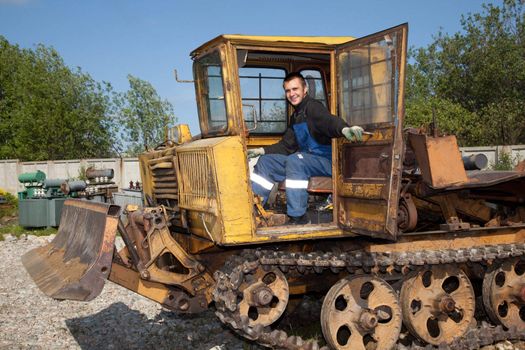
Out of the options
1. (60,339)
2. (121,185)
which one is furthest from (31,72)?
(60,339)

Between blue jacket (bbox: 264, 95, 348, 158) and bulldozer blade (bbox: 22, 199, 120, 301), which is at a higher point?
blue jacket (bbox: 264, 95, 348, 158)

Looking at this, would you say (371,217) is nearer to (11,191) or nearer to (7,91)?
(11,191)

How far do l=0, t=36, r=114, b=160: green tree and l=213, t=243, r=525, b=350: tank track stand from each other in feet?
111

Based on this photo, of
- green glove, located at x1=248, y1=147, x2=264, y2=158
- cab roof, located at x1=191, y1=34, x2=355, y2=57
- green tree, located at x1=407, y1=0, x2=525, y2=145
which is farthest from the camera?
green tree, located at x1=407, y1=0, x2=525, y2=145

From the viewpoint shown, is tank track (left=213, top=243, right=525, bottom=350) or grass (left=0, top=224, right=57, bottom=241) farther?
grass (left=0, top=224, right=57, bottom=241)

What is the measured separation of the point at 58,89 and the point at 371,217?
3816cm

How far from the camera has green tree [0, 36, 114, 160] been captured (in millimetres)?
35812

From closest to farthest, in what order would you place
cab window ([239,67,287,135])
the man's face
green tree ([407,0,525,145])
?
the man's face → cab window ([239,67,287,135]) → green tree ([407,0,525,145])

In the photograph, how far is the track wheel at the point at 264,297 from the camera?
15.1 feet

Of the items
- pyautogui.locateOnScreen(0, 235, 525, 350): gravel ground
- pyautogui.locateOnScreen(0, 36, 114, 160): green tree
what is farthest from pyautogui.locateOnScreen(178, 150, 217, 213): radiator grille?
pyautogui.locateOnScreen(0, 36, 114, 160): green tree

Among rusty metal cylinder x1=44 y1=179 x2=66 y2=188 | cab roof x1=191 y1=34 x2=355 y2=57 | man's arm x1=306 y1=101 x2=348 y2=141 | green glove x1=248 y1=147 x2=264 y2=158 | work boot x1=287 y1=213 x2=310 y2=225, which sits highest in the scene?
cab roof x1=191 y1=34 x2=355 y2=57

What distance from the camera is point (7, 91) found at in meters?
41.8

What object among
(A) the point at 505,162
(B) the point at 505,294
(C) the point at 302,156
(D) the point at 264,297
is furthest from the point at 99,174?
(A) the point at 505,162

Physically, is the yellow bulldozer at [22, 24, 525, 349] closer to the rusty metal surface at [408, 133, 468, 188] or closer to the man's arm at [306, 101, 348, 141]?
the rusty metal surface at [408, 133, 468, 188]
